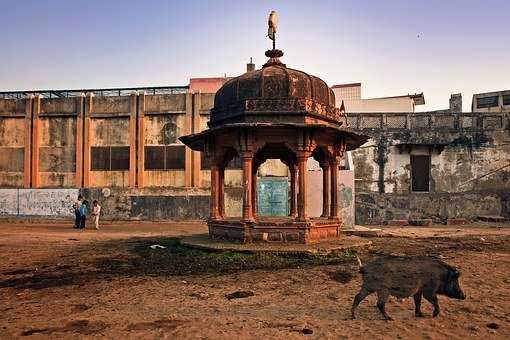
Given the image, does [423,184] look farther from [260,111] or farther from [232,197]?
[260,111]

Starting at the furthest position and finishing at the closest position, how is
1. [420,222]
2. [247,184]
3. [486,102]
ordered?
[486,102] → [420,222] → [247,184]

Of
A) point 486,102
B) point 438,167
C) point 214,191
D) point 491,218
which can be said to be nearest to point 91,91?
point 214,191

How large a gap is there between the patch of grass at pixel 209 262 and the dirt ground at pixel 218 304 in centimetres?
12

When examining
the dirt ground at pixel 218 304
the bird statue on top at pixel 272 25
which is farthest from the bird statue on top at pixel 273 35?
the dirt ground at pixel 218 304

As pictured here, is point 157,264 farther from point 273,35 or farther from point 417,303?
point 273,35

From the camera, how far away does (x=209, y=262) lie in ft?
31.0

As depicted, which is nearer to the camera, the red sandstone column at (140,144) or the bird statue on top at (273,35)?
the bird statue on top at (273,35)

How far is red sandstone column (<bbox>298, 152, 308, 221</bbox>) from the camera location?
10.8 meters

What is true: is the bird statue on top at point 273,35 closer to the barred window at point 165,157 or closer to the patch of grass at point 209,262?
the patch of grass at point 209,262

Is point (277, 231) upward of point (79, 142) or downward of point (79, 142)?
downward

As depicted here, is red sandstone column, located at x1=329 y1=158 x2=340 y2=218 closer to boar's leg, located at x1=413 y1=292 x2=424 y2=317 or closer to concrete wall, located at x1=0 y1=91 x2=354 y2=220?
boar's leg, located at x1=413 y1=292 x2=424 y2=317

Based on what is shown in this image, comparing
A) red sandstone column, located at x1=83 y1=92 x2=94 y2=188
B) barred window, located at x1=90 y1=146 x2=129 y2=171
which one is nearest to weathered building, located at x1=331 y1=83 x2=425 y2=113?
barred window, located at x1=90 y1=146 x2=129 y2=171

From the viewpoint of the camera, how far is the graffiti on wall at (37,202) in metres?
26.3

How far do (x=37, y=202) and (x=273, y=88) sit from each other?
21.1 m
